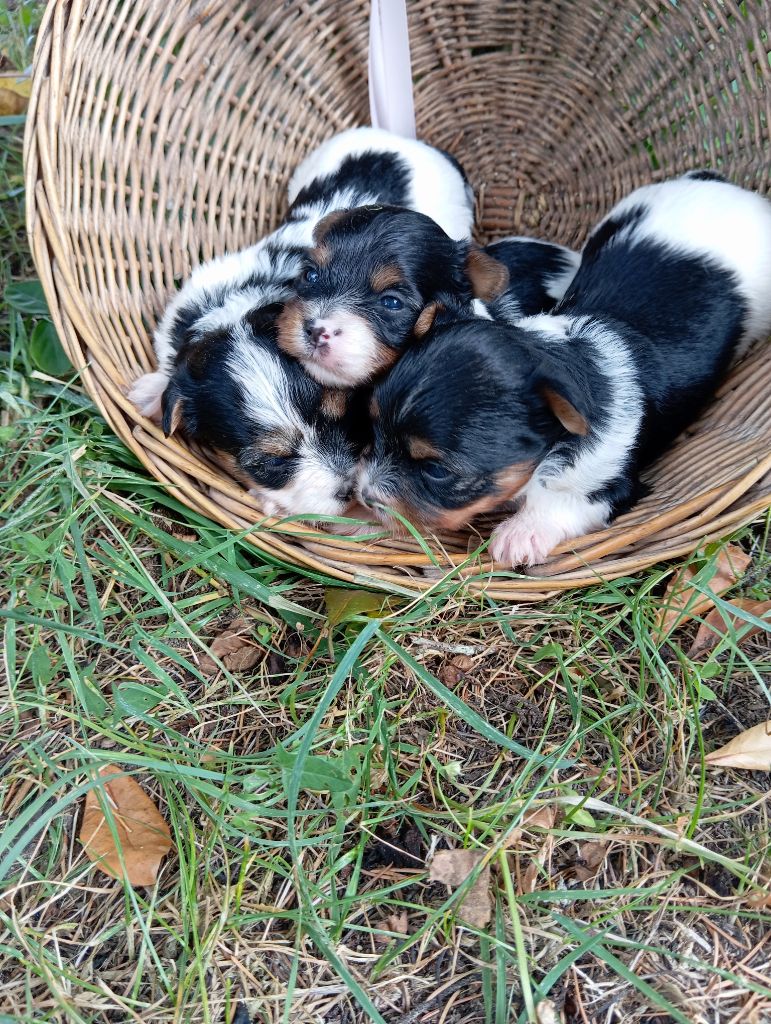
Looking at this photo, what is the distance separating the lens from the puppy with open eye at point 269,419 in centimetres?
289

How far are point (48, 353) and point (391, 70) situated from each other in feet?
6.88

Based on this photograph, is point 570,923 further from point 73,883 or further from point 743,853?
point 73,883

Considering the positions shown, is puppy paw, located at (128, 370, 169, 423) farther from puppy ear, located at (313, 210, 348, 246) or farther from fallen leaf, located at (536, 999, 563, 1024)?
fallen leaf, located at (536, 999, 563, 1024)

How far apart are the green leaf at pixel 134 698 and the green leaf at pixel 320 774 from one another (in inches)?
21.2

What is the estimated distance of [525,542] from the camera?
2.92 meters

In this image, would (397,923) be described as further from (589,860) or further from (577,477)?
(577,477)

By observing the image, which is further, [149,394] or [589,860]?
[149,394]

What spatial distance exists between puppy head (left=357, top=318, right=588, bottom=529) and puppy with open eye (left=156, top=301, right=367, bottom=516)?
0.30m

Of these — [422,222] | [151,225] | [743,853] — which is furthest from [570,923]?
[151,225]

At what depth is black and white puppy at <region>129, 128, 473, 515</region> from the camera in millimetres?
2895

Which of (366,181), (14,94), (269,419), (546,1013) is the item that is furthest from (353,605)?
(14,94)

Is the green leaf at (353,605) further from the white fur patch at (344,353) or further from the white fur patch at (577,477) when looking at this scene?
the white fur patch at (344,353)

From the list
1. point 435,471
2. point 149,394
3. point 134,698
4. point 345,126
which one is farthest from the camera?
point 345,126

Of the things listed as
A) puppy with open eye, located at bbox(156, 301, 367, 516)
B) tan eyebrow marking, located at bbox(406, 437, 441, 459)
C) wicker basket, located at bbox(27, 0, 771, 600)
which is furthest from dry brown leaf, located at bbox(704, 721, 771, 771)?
puppy with open eye, located at bbox(156, 301, 367, 516)
